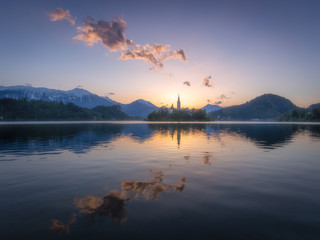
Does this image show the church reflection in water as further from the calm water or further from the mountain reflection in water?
the mountain reflection in water

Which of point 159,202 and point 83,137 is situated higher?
point 159,202

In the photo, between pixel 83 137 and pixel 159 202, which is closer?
pixel 159 202

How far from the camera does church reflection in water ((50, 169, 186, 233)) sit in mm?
8664

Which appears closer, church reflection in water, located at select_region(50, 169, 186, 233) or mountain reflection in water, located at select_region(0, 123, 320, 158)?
church reflection in water, located at select_region(50, 169, 186, 233)

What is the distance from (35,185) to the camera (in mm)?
13578

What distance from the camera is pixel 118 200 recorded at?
10.8 meters

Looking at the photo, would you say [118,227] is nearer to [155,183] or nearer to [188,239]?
[188,239]

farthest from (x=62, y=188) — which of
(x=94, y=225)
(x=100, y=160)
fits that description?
(x=100, y=160)

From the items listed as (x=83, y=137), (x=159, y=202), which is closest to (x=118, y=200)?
(x=159, y=202)

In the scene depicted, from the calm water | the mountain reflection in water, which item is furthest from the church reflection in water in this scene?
the mountain reflection in water

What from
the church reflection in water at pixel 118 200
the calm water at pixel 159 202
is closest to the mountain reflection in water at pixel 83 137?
the calm water at pixel 159 202

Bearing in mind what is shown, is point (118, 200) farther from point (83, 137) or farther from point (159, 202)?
point (83, 137)

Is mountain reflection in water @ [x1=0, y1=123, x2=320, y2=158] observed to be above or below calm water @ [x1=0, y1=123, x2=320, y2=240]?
below

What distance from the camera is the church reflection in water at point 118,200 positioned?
341 inches
